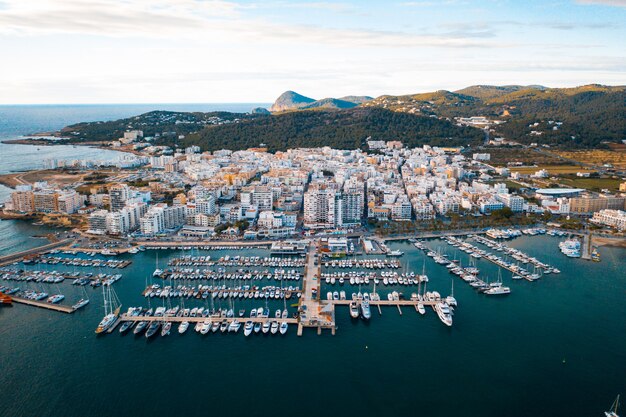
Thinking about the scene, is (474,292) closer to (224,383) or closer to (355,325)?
(355,325)

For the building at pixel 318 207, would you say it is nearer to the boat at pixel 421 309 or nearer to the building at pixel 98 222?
the boat at pixel 421 309

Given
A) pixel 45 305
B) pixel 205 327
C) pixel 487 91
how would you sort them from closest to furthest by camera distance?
pixel 205 327 → pixel 45 305 → pixel 487 91

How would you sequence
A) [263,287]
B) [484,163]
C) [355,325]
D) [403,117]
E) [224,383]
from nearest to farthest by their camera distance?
[224,383]
[355,325]
[263,287]
[484,163]
[403,117]

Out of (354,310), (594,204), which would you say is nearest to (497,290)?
(354,310)

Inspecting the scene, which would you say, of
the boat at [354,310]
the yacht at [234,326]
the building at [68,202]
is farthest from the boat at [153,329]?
the building at [68,202]

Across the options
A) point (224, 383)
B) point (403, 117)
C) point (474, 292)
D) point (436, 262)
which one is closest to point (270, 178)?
point (436, 262)

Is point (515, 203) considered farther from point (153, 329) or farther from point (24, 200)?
point (24, 200)
